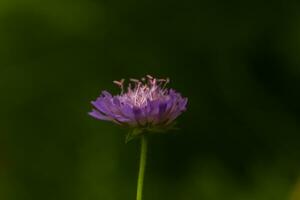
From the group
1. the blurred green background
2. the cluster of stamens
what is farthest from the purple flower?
→ the blurred green background

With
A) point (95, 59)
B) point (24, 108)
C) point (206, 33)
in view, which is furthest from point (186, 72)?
point (24, 108)

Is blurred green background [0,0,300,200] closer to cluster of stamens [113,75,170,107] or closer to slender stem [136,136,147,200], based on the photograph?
cluster of stamens [113,75,170,107]

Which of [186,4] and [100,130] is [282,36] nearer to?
[186,4]

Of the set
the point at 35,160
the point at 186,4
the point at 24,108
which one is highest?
the point at 186,4

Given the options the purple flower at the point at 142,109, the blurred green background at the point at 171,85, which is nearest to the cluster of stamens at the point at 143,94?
the purple flower at the point at 142,109

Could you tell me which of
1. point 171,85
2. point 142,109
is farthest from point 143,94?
point 171,85

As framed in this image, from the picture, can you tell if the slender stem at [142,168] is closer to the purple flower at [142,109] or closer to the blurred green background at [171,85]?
the purple flower at [142,109]

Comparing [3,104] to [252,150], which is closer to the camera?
[3,104]

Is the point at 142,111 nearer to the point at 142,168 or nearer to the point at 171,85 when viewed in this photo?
the point at 142,168
